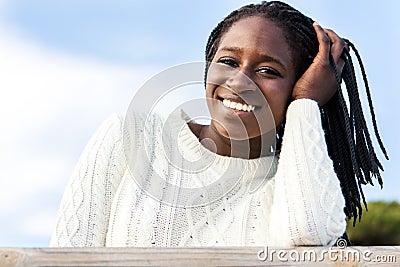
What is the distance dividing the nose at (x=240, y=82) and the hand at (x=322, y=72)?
15cm

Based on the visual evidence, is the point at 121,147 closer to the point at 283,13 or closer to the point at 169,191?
the point at 169,191

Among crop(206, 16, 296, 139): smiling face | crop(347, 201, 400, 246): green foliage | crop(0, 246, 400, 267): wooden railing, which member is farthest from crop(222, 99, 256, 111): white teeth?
crop(347, 201, 400, 246): green foliage

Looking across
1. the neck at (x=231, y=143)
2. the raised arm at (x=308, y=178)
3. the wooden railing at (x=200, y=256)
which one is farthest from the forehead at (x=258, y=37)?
the wooden railing at (x=200, y=256)

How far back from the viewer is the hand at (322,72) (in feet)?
6.54

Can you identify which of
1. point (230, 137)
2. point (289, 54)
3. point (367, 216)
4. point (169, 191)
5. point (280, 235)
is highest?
point (367, 216)

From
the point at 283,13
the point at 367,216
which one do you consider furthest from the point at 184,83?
the point at 367,216

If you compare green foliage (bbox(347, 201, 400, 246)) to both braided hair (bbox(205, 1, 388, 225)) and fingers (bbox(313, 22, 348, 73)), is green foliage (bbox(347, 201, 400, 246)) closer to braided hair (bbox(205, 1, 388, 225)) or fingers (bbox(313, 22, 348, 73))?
braided hair (bbox(205, 1, 388, 225))

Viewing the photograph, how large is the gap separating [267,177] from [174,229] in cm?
32

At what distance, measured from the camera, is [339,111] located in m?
2.12

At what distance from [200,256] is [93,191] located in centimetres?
49

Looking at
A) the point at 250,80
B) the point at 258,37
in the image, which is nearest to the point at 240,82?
the point at 250,80

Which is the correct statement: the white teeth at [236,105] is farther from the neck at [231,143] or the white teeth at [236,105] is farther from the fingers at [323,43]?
the fingers at [323,43]

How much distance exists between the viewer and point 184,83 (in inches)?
76.4

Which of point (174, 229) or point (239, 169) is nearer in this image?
point (174, 229)
